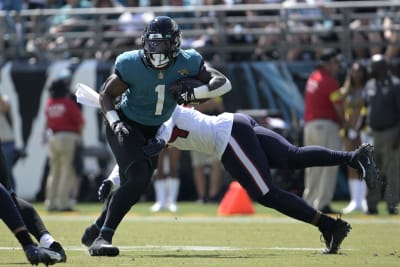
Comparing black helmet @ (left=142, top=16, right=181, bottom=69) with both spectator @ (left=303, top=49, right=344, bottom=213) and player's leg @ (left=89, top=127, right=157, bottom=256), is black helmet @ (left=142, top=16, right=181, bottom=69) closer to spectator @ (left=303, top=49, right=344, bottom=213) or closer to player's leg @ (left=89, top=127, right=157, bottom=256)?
player's leg @ (left=89, top=127, right=157, bottom=256)

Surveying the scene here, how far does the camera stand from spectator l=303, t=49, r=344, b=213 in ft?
49.1

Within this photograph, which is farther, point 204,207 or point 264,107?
point 264,107

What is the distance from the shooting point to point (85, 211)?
629 inches

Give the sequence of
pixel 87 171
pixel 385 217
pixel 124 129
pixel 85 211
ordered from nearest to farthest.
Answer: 1. pixel 124 129
2. pixel 385 217
3. pixel 85 211
4. pixel 87 171

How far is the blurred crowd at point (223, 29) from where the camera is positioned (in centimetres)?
1714

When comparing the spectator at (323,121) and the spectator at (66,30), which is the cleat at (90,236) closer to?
the spectator at (323,121)

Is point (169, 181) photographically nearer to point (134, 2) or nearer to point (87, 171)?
point (87, 171)

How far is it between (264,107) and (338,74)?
4.62ft

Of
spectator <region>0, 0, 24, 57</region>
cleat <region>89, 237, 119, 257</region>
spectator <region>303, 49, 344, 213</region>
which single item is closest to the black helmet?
cleat <region>89, 237, 119, 257</region>

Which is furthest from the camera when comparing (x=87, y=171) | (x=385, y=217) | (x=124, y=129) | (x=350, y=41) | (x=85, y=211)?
(x=87, y=171)

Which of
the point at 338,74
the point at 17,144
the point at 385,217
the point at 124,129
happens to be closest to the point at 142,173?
the point at 124,129

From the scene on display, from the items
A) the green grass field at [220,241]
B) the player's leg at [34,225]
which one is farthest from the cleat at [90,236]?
the player's leg at [34,225]

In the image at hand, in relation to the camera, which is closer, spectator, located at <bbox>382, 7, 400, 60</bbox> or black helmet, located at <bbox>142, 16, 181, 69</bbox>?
black helmet, located at <bbox>142, 16, 181, 69</bbox>

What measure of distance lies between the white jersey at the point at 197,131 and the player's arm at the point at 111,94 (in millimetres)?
450
